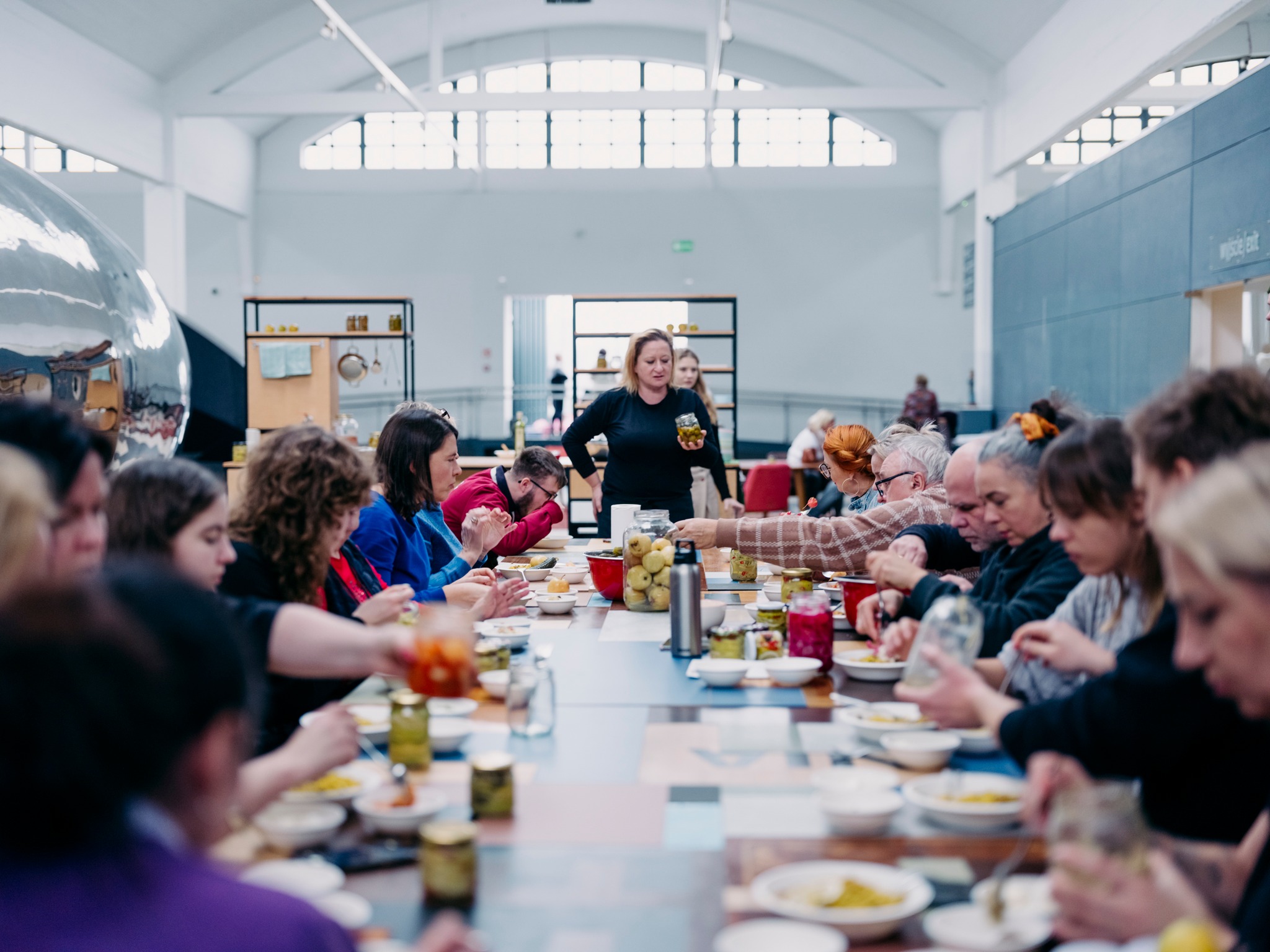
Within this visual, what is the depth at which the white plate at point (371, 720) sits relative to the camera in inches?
71.8

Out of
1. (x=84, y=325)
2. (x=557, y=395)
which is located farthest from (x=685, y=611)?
(x=557, y=395)

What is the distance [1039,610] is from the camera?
89.0 inches

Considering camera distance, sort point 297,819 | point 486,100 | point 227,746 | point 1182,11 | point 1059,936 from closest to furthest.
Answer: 1. point 227,746
2. point 1059,936
3. point 297,819
4. point 1182,11
5. point 486,100

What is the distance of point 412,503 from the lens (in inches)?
131

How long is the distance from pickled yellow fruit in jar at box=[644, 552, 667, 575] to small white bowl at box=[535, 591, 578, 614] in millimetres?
220

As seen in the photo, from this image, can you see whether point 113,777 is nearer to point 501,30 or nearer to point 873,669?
point 873,669

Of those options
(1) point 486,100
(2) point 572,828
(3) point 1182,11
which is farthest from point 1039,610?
(1) point 486,100

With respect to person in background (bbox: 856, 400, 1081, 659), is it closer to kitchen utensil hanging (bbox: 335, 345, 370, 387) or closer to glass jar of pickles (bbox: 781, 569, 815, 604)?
glass jar of pickles (bbox: 781, 569, 815, 604)

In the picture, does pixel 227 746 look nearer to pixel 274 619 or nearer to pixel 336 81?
pixel 274 619

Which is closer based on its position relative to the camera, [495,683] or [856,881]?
[856,881]

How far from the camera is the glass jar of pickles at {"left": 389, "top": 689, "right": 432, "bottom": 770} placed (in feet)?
5.53

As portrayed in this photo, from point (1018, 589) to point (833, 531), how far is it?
1030 mm

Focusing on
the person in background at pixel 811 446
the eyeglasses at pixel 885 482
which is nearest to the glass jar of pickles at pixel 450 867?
the eyeglasses at pixel 885 482

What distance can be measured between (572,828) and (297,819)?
330 mm
